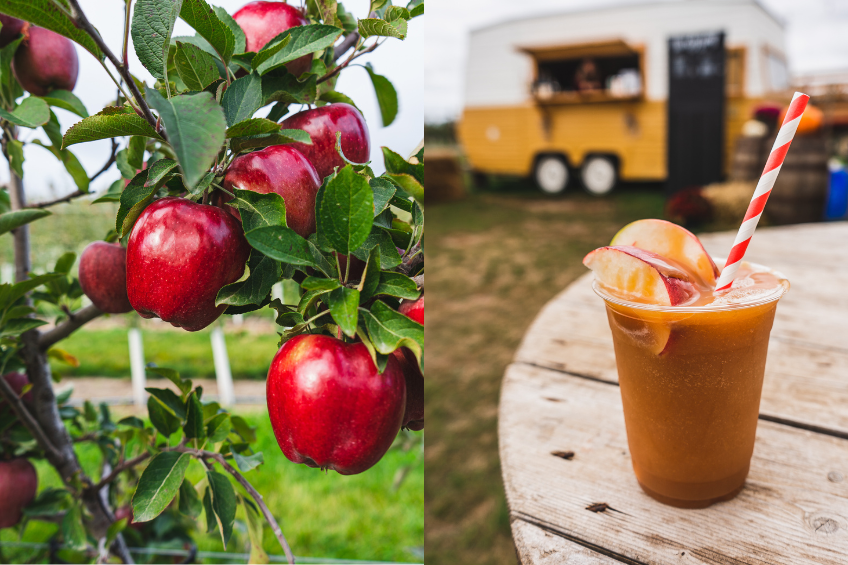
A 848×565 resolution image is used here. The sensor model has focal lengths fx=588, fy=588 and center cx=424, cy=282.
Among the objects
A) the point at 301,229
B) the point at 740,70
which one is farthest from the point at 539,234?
the point at 301,229

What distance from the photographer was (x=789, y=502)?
54 cm

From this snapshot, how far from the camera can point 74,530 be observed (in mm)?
760

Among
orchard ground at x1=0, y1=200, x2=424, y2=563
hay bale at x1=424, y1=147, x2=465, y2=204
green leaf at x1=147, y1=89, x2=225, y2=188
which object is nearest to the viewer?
green leaf at x1=147, y1=89, x2=225, y2=188

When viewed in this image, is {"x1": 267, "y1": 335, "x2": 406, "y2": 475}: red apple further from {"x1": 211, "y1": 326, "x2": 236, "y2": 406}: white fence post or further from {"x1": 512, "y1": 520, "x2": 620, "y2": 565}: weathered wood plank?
{"x1": 211, "y1": 326, "x2": 236, "y2": 406}: white fence post

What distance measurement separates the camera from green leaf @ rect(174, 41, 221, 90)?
14.7 inches

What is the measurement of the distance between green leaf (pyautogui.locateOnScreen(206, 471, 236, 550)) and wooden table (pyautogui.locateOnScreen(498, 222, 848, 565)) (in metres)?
0.27

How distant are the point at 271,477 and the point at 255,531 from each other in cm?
101

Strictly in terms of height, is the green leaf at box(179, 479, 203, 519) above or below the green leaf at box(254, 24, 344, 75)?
below

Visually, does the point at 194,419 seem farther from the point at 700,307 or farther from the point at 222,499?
the point at 700,307

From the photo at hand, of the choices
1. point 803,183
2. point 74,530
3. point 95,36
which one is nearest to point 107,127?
point 95,36

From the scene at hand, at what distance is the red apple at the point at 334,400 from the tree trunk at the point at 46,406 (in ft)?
1.72

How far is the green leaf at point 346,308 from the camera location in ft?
1.15

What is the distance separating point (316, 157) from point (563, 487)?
15.2 inches

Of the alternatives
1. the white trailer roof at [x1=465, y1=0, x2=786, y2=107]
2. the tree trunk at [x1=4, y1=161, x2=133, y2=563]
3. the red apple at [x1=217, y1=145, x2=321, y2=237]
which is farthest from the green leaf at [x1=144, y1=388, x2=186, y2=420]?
the white trailer roof at [x1=465, y1=0, x2=786, y2=107]
